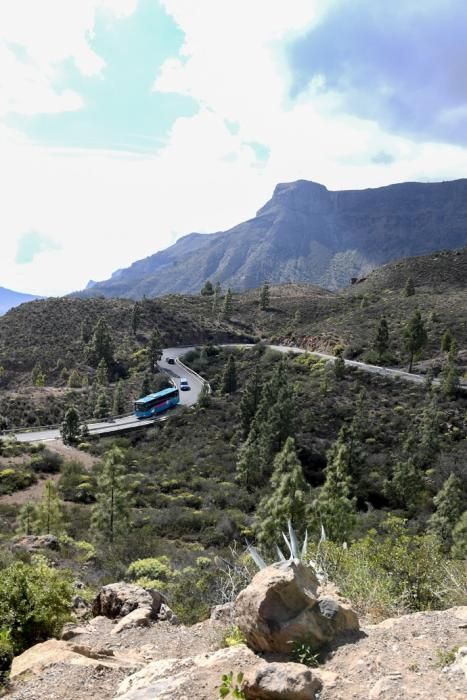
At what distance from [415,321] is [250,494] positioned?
27453mm

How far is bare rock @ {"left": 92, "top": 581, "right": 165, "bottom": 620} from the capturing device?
35.1 feet

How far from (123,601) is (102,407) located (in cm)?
4327

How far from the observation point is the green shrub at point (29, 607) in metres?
8.61

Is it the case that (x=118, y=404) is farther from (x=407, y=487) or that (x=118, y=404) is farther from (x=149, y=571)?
(x=149, y=571)

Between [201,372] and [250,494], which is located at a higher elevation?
[201,372]

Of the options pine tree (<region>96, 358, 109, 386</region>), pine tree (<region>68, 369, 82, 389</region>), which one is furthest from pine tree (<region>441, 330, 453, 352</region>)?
pine tree (<region>68, 369, 82, 389</region>)

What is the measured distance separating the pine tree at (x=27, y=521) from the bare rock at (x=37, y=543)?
267 centimetres

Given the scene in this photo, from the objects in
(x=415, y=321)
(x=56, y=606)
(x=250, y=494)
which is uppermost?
(x=415, y=321)

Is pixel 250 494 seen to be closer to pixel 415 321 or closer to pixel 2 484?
pixel 2 484

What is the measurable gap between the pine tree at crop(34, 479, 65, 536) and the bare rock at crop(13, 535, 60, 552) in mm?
2793

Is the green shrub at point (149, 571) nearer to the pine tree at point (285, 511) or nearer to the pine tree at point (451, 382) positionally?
the pine tree at point (285, 511)

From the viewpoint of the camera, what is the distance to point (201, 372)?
68.8 meters

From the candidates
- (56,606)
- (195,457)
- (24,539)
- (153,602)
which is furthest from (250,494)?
(56,606)

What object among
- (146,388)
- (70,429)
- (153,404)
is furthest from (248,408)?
(146,388)
